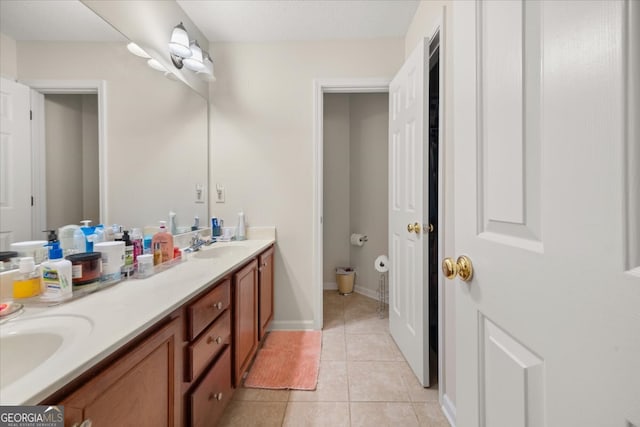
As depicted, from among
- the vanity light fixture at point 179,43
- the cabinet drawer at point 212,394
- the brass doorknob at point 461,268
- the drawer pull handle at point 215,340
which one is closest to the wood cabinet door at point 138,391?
the cabinet drawer at point 212,394

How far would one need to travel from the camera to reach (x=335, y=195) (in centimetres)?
354

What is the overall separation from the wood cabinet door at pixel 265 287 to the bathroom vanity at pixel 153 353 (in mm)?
381

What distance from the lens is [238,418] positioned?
140cm

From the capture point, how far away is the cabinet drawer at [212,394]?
101 cm

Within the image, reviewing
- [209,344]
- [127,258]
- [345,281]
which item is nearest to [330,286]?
[345,281]

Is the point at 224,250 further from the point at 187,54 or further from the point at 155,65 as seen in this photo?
the point at 187,54

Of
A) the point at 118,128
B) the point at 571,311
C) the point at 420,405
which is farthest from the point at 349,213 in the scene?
the point at 571,311

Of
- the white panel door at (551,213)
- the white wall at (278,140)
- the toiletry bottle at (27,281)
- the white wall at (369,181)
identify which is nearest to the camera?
the white panel door at (551,213)

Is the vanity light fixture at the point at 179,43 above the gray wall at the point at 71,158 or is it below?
above

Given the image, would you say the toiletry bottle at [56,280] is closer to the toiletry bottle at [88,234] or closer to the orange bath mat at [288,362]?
the toiletry bottle at [88,234]

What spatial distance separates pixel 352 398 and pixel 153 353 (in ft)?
3.89

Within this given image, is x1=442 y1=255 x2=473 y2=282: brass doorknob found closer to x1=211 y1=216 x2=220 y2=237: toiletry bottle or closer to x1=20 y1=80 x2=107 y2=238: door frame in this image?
x1=20 y1=80 x2=107 y2=238: door frame

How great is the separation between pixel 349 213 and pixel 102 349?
10.2 feet

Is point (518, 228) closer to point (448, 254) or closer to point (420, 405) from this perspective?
point (448, 254)
